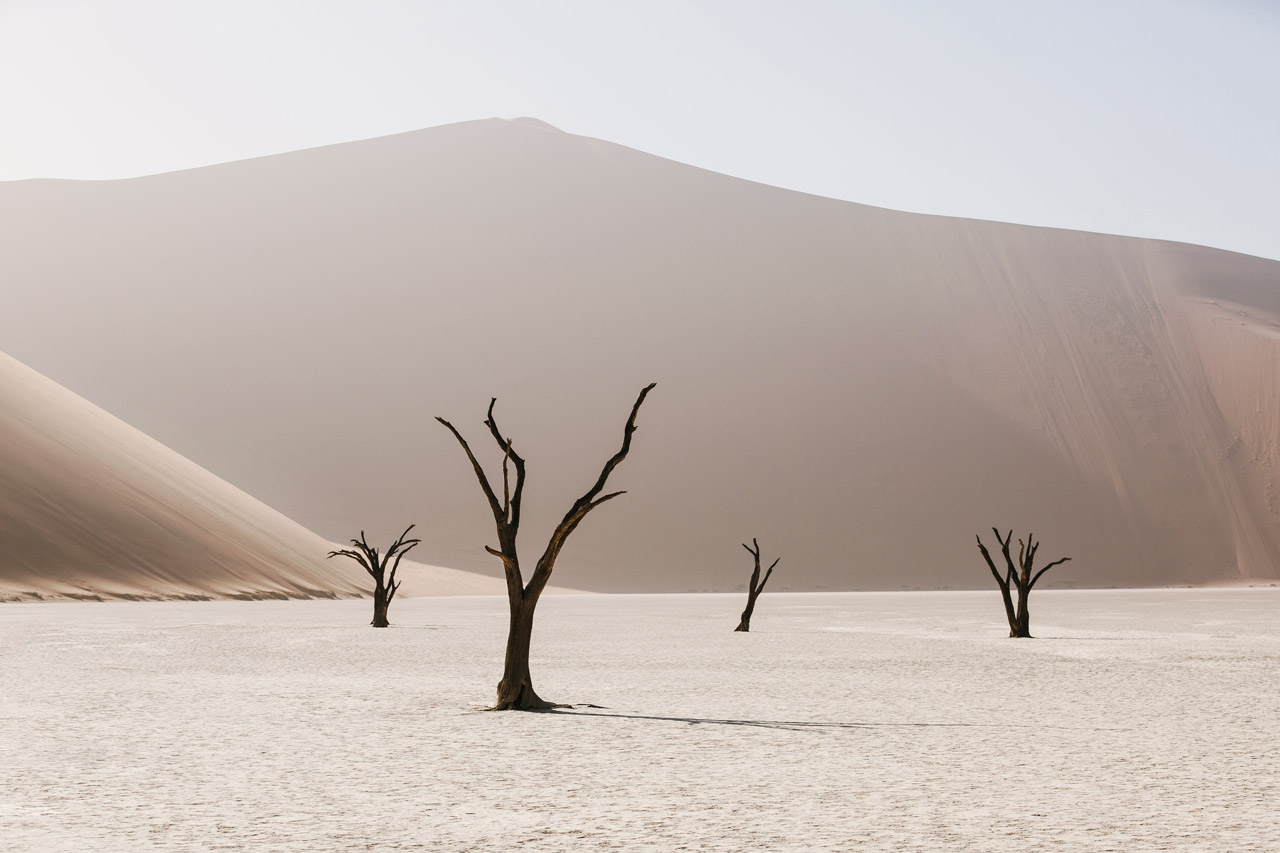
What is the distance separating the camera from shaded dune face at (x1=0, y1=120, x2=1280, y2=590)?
75.8 metres

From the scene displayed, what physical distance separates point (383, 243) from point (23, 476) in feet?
178

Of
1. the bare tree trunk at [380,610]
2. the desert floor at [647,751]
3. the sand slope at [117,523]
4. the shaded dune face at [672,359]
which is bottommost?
the desert floor at [647,751]

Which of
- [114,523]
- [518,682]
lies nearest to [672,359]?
[114,523]

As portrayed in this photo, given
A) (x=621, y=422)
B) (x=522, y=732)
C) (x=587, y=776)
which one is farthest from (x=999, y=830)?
(x=621, y=422)

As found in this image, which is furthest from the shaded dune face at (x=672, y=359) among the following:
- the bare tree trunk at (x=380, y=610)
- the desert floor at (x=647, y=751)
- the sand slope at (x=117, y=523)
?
the desert floor at (x=647, y=751)

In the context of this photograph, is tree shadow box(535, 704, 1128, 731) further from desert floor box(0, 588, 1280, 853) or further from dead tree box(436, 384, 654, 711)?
dead tree box(436, 384, 654, 711)

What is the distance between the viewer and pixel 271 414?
257ft

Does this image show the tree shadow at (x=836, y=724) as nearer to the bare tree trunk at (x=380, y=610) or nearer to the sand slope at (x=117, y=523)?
the bare tree trunk at (x=380, y=610)

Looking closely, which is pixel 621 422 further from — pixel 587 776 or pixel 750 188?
pixel 587 776

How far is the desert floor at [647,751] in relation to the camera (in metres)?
5.88

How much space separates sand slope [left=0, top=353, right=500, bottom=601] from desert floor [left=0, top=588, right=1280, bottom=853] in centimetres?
2287

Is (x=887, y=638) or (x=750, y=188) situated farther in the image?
(x=750, y=188)

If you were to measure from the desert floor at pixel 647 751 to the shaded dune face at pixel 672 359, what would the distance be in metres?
55.2

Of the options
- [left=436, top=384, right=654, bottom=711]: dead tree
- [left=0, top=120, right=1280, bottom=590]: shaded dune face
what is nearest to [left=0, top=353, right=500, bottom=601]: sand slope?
[left=0, top=120, right=1280, bottom=590]: shaded dune face
